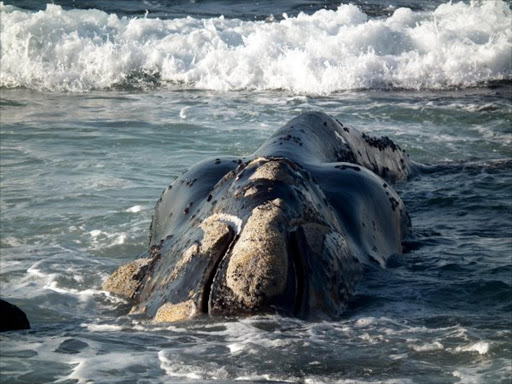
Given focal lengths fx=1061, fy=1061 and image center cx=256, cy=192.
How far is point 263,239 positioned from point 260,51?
1505 centimetres

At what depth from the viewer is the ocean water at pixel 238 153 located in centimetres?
442

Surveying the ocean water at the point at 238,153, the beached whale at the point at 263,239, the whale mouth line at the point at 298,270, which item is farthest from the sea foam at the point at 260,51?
the whale mouth line at the point at 298,270

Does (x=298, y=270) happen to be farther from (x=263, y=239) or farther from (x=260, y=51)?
(x=260, y=51)

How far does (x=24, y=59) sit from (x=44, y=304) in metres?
13.7

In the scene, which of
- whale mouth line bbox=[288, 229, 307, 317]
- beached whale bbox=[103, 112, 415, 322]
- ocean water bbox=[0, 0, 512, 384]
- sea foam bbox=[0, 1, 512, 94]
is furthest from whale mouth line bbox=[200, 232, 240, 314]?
sea foam bbox=[0, 1, 512, 94]

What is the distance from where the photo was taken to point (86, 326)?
4.95 m

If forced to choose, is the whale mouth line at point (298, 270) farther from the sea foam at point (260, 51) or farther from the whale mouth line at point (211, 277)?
the sea foam at point (260, 51)

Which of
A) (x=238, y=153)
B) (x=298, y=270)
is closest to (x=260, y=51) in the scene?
(x=238, y=153)

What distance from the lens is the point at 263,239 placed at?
4.66 meters

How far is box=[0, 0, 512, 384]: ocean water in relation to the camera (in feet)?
14.5

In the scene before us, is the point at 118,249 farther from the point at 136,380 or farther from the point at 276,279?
the point at 136,380

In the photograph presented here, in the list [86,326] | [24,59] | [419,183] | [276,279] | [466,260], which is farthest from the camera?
[24,59]

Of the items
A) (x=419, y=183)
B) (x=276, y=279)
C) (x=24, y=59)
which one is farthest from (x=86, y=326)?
(x=24, y=59)

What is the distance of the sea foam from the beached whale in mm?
10852
